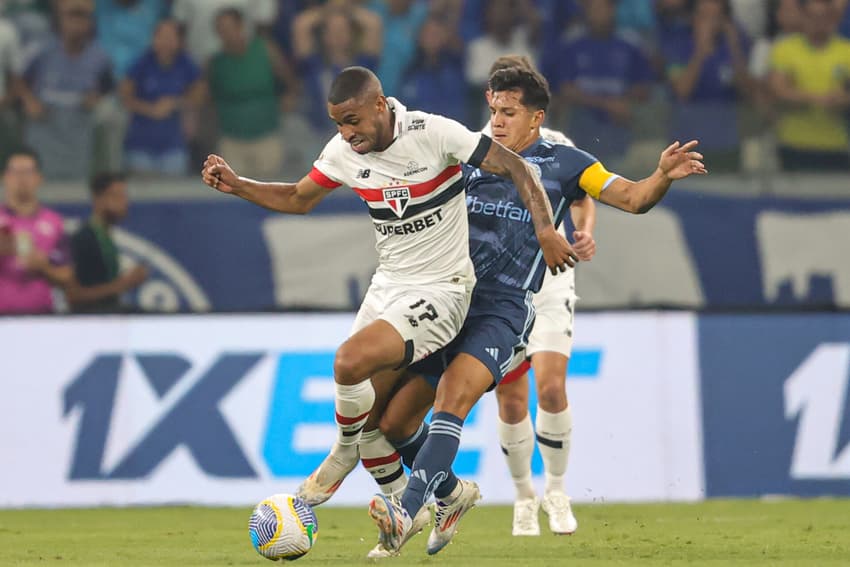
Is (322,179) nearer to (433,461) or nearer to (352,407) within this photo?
(352,407)

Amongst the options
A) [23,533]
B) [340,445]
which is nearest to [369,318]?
[340,445]

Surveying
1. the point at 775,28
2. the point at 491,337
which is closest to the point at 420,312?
the point at 491,337

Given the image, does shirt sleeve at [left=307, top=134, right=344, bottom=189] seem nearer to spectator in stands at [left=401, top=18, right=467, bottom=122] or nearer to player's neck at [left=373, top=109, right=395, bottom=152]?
player's neck at [left=373, top=109, right=395, bottom=152]

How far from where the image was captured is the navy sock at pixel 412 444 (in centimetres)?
805

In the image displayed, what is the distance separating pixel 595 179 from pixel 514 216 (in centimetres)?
49

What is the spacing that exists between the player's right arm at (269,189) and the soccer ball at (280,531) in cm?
157

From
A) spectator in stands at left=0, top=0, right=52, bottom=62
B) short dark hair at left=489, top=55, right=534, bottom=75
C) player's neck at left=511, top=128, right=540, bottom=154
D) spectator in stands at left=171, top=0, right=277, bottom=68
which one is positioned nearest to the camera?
player's neck at left=511, top=128, right=540, bottom=154

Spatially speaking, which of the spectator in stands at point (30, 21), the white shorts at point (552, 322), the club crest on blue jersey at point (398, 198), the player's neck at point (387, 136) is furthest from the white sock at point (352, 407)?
the spectator in stands at point (30, 21)

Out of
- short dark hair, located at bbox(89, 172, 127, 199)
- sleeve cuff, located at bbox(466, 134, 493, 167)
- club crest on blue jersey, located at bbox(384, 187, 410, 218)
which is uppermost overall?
sleeve cuff, located at bbox(466, 134, 493, 167)

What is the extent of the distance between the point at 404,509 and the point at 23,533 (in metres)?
3.43

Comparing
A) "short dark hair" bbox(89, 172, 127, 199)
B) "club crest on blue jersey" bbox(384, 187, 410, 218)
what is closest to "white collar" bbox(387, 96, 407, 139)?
"club crest on blue jersey" bbox(384, 187, 410, 218)

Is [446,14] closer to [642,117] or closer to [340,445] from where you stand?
[642,117]

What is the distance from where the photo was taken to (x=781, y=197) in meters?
14.0

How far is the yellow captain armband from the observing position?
7.80 m
